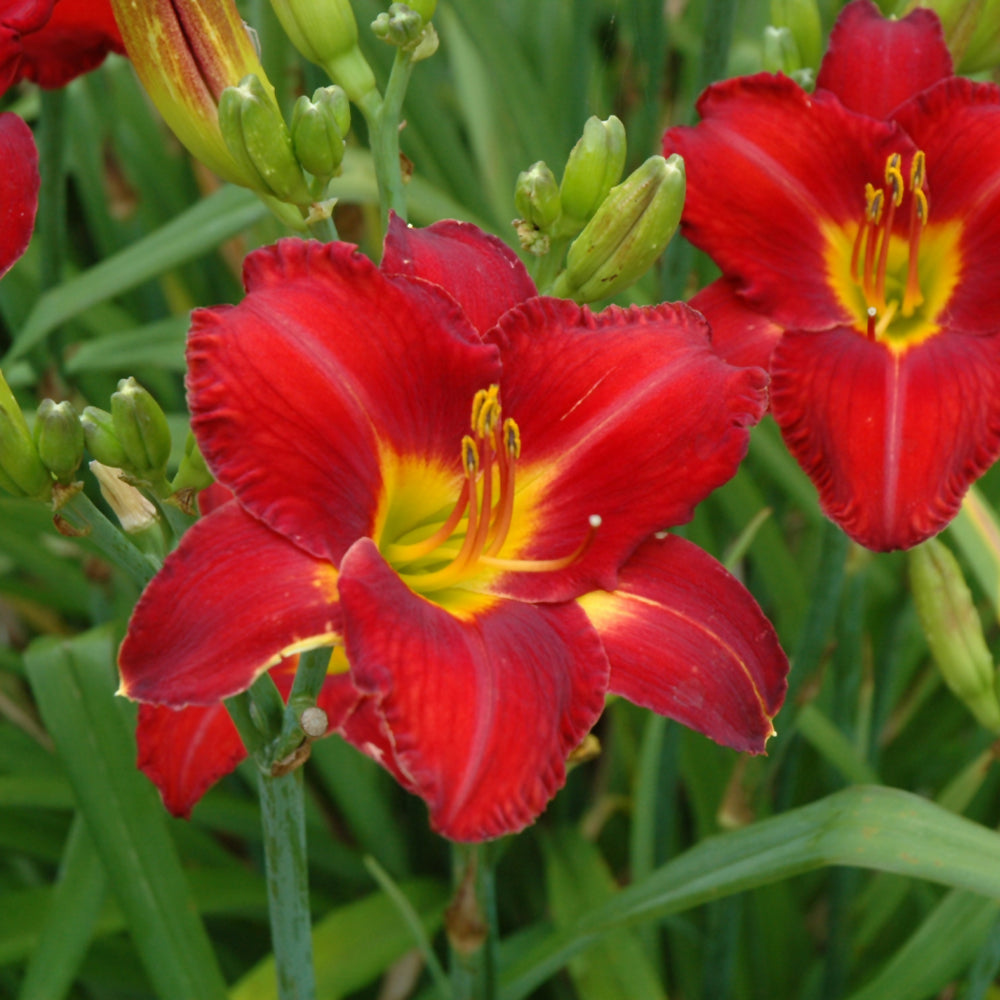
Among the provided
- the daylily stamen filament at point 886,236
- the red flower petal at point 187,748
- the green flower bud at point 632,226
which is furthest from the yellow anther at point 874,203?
the red flower petal at point 187,748

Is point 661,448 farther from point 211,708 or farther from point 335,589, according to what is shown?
point 211,708

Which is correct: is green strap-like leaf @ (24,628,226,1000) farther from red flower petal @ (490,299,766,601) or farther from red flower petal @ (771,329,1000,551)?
red flower petal @ (771,329,1000,551)

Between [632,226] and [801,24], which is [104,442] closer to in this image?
[632,226]

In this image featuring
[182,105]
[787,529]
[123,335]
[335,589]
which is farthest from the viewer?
[787,529]

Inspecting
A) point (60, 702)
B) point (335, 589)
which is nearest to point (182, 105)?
point (335, 589)

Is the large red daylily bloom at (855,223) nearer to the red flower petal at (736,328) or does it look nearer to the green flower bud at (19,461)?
the red flower petal at (736,328)

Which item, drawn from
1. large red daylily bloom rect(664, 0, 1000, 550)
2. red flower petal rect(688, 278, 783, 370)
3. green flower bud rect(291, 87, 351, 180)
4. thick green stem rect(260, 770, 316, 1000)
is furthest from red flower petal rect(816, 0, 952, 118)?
thick green stem rect(260, 770, 316, 1000)

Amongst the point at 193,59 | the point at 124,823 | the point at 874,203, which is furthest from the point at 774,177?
the point at 124,823
